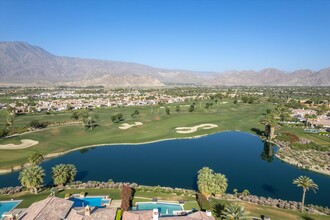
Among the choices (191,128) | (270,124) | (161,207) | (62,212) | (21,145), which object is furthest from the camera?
(191,128)

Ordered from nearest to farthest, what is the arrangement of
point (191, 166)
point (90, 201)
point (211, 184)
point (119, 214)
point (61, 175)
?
point (119, 214)
point (90, 201)
point (211, 184)
point (61, 175)
point (191, 166)

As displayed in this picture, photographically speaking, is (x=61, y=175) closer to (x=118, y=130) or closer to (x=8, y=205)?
(x=8, y=205)

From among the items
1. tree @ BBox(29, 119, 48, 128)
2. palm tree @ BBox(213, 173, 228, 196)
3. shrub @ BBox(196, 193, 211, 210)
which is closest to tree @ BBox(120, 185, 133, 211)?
shrub @ BBox(196, 193, 211, 210)

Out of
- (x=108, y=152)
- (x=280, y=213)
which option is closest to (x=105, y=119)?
(x=108, y=152)

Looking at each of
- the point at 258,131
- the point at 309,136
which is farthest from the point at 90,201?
the point at 309,136

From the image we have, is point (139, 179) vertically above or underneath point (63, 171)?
underneath

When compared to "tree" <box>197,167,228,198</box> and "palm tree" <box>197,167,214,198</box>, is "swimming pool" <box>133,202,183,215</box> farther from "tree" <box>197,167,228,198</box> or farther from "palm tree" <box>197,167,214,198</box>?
"tree" <box>197,167,228,198</box>

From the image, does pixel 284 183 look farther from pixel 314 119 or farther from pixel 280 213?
pixel 314 119
